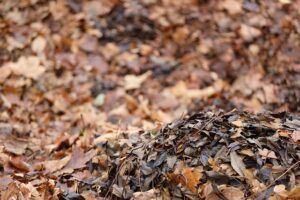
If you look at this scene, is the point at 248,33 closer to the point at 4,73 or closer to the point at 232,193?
the point at 4,73

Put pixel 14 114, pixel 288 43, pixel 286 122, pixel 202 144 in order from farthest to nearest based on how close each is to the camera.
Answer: pixel 288 43 < pixel 14 114 < pixel 286 122 < pixel 202 144

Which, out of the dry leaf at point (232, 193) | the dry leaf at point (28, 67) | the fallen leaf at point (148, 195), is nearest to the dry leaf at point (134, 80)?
the dry leaf at point (28, 67)

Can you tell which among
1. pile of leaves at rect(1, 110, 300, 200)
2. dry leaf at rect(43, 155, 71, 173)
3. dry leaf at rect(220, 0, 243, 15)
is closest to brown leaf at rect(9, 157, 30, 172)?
pile of leaves at rect(1, 110, 300, 200)

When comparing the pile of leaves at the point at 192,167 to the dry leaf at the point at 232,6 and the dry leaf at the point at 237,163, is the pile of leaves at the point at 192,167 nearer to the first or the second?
the dry leaf at the point at 237,163

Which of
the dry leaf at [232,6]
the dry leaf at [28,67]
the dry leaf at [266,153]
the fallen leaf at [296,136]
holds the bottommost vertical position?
the dry leaf at [28,67]

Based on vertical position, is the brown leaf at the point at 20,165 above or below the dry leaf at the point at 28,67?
above

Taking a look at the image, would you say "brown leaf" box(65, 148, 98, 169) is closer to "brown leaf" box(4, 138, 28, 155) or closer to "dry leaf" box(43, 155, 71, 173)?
"dry leaf" box(43, 155, 71, 173)

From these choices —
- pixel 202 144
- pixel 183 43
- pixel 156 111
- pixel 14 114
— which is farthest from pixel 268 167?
pixel 183 43

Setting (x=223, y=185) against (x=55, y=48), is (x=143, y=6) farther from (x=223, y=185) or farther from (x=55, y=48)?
(x=223, y=185)
